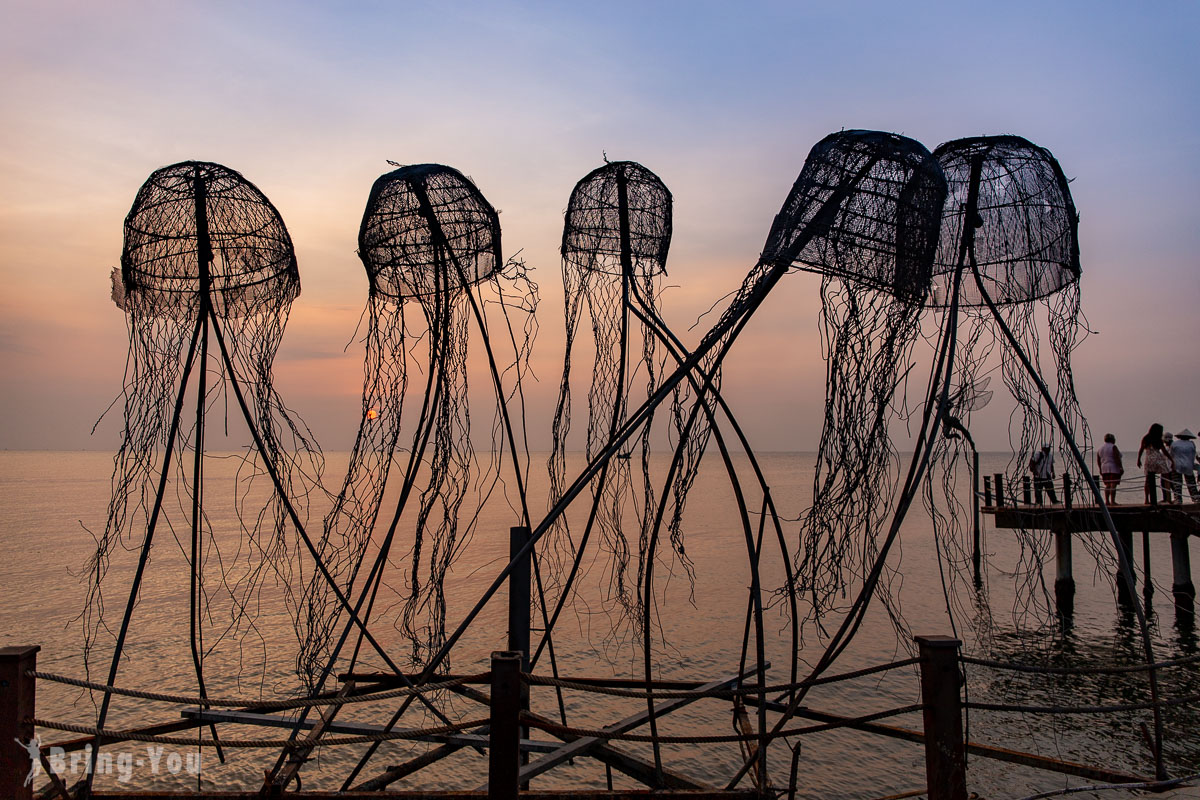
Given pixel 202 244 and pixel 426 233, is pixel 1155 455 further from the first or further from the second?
pixel 202 244

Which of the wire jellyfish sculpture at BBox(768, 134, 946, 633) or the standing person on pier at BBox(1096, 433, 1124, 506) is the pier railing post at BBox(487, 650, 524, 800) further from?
the standing person on pier at BBox(1096, 433, 1124, 506)

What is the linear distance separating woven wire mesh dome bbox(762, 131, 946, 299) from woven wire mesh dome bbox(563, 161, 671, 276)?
1710 mm

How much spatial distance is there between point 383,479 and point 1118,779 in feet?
15.2

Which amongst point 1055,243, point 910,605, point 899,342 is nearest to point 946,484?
point 899,342

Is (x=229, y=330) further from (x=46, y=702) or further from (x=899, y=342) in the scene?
(x=46, y=702)

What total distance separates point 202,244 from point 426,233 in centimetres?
135

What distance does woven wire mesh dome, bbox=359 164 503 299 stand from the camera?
486cm

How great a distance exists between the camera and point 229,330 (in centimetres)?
488

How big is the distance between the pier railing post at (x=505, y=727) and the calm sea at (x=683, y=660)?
2.98 metres

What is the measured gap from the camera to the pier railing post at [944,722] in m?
3.65

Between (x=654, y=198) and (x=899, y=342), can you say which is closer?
(x=899, y=342)

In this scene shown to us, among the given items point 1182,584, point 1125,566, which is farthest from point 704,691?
point 1182,584

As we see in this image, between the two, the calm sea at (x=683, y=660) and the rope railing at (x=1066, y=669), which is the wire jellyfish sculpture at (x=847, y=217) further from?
the calm sea at (x=683, y=660)

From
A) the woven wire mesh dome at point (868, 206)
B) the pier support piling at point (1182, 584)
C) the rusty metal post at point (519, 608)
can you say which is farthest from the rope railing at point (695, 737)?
the pier support piling at point (1182, 584)
